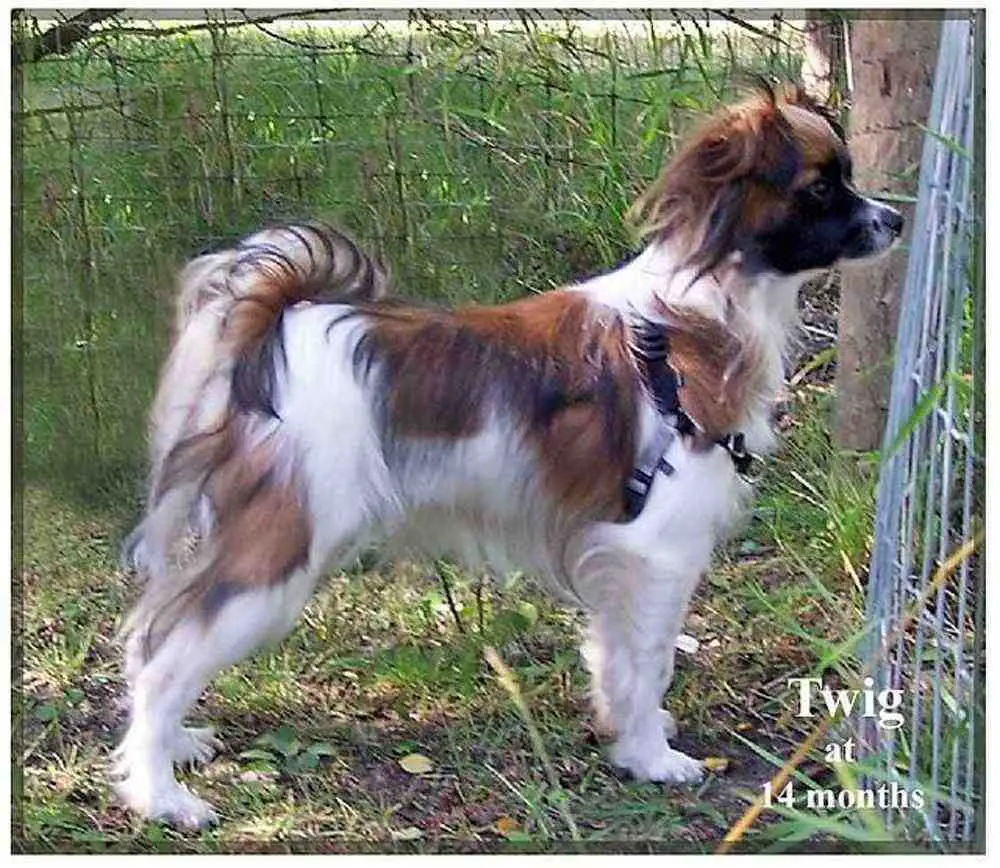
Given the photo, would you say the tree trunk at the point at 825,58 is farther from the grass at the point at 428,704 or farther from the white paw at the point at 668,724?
the white paw at the point at 668,724

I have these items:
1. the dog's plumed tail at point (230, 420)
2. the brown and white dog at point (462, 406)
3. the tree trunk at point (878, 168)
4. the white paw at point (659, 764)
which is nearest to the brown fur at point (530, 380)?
the brown and white dog at point (462, 406)

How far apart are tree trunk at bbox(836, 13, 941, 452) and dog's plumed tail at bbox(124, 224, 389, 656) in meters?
0.99

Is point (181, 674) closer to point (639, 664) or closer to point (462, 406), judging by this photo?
point (462, 406)

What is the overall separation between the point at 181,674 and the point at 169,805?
0.75 ft

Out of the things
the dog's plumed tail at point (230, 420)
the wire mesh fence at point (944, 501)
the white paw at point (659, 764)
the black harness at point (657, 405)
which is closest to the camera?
the wire mesh fence at point (944, 501)

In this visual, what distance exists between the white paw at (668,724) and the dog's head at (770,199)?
33.6 inches

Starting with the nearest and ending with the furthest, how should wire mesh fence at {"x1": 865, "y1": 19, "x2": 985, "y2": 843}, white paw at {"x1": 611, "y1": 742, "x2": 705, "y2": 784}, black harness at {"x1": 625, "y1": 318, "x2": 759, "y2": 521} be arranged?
1. wire mesh fence at {"x1": 865, "y1": 19, "x2": 985, "y2": 843}
2. black harness at {"x1": 625, "y1": 318, "x2": 759, "y2": 521}
3. white paw at {"x1": 611, "y1": 742, "x2": 705, "y2": 784}

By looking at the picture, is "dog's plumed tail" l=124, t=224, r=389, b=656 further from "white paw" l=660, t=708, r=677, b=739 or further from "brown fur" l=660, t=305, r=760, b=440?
"white paw" l=660, t=708, r=677, b=739

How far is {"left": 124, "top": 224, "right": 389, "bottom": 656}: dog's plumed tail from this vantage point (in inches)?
106

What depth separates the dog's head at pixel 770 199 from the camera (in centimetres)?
275

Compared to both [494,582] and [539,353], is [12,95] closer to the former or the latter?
[539,353]

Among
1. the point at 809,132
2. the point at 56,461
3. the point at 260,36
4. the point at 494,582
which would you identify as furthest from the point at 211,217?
the point at 809,132

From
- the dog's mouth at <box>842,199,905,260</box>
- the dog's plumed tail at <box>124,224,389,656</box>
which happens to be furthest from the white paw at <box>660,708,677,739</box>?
the dog's mouth at <box>842,199,905,260</box>

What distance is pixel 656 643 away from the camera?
2.93 meters
